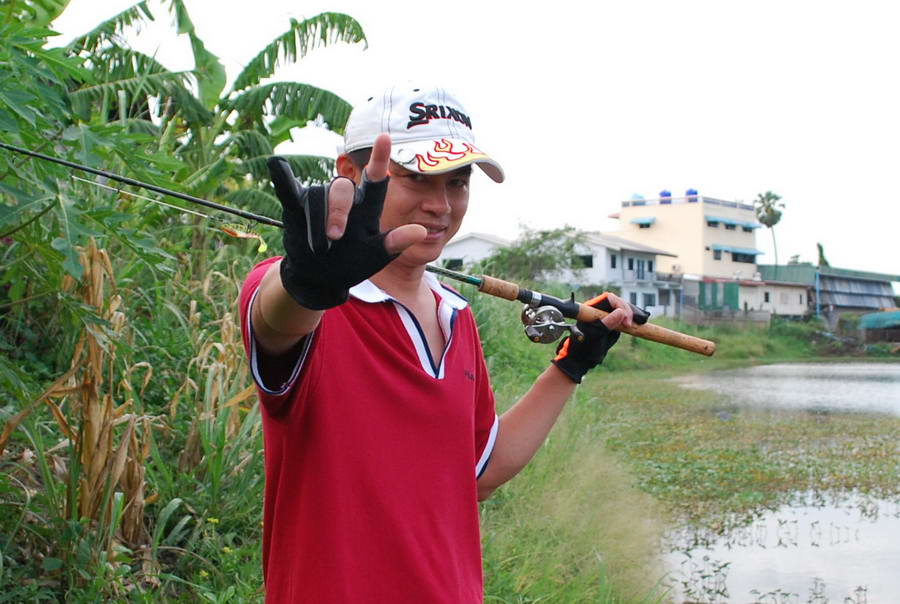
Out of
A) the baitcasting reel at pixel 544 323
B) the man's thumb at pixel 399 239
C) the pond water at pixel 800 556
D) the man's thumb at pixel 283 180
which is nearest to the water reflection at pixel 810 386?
the pond water at pixel 800 556

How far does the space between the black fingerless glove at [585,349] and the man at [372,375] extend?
34 centimetres

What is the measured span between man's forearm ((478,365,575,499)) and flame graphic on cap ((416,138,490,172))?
25.1 inches

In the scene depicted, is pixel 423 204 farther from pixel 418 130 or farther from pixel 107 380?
pixel 107 380

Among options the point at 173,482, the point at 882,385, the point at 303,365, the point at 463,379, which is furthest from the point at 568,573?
the point at 882,385

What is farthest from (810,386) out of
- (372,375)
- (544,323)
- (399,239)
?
(399,239)

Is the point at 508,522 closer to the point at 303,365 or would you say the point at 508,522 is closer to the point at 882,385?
the point at 303,365

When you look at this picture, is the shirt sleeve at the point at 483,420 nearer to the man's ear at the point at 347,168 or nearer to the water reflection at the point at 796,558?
the man's ear at the point at 347,168

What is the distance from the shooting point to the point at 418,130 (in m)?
1.73

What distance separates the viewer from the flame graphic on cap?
165 centimetres

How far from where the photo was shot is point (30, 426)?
112 inches

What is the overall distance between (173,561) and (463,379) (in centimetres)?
196

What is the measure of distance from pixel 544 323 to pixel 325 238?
4.29 ft

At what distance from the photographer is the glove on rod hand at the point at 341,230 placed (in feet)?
3.87

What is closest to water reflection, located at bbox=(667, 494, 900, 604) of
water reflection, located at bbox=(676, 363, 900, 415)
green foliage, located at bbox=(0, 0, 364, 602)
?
green foliage, located at bbox=(0, 0, 364, 602)
